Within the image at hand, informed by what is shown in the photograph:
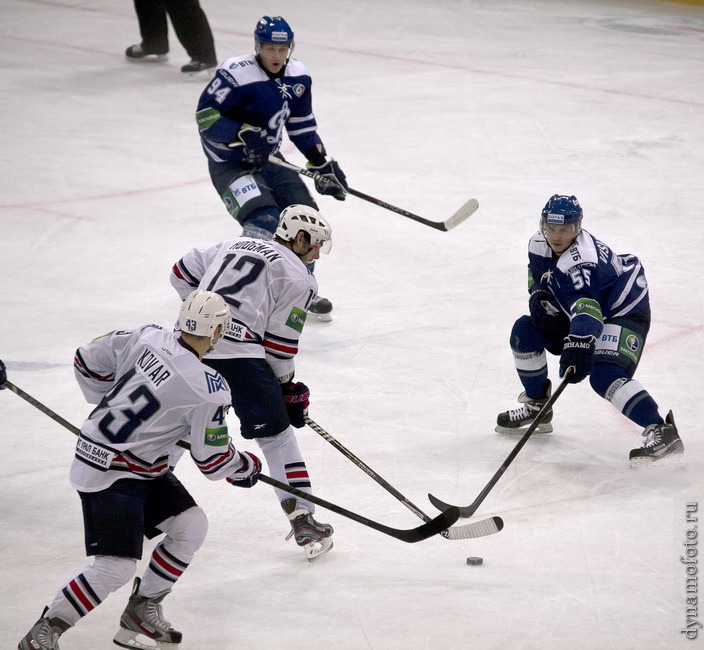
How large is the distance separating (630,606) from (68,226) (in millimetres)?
4085

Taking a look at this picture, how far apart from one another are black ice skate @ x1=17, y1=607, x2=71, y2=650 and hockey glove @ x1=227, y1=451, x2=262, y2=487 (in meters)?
0.54

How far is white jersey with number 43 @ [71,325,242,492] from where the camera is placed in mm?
2762

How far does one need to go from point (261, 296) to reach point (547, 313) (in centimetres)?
117

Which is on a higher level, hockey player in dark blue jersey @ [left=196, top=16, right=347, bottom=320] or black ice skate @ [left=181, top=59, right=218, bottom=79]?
hockey player in dark blue jersey @ [left=196, top=16, right=347, bottom=320]

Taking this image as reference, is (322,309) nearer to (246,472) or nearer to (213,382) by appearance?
(246,472)

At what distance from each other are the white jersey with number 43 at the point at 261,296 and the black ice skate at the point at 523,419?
3.50 ft

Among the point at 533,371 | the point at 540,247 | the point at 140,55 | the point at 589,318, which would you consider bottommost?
the point at 140,55

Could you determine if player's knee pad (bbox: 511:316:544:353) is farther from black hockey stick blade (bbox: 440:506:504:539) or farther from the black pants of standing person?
the black pants of standing person

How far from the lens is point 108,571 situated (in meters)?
2.76

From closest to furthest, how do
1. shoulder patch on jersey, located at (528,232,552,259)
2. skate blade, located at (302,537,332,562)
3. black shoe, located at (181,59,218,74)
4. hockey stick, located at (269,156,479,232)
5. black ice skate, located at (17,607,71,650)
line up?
1. black ice skate, located at (17,607,71,650)
2. skate blade, located at (302,537,332,562)
3. shoulder patch on jersey, located at (528,232,552,259)
4. hockey stick, located at (269,156,479,232)
5. black shoe, located at (181,59,218,74)

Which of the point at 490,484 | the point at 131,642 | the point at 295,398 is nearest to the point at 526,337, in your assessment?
the point at 490,484

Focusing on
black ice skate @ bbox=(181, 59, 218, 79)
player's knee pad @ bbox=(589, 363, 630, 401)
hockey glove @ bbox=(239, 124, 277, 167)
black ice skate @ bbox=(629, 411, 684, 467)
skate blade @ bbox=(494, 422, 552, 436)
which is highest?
hockey glove @ bbox=(239, 124, 277, 167)

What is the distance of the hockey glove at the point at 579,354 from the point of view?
12.4 feet

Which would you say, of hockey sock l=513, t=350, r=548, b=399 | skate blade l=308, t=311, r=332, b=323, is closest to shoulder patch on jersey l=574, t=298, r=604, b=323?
hockey sock l=513, t=350, r=548, b=399
